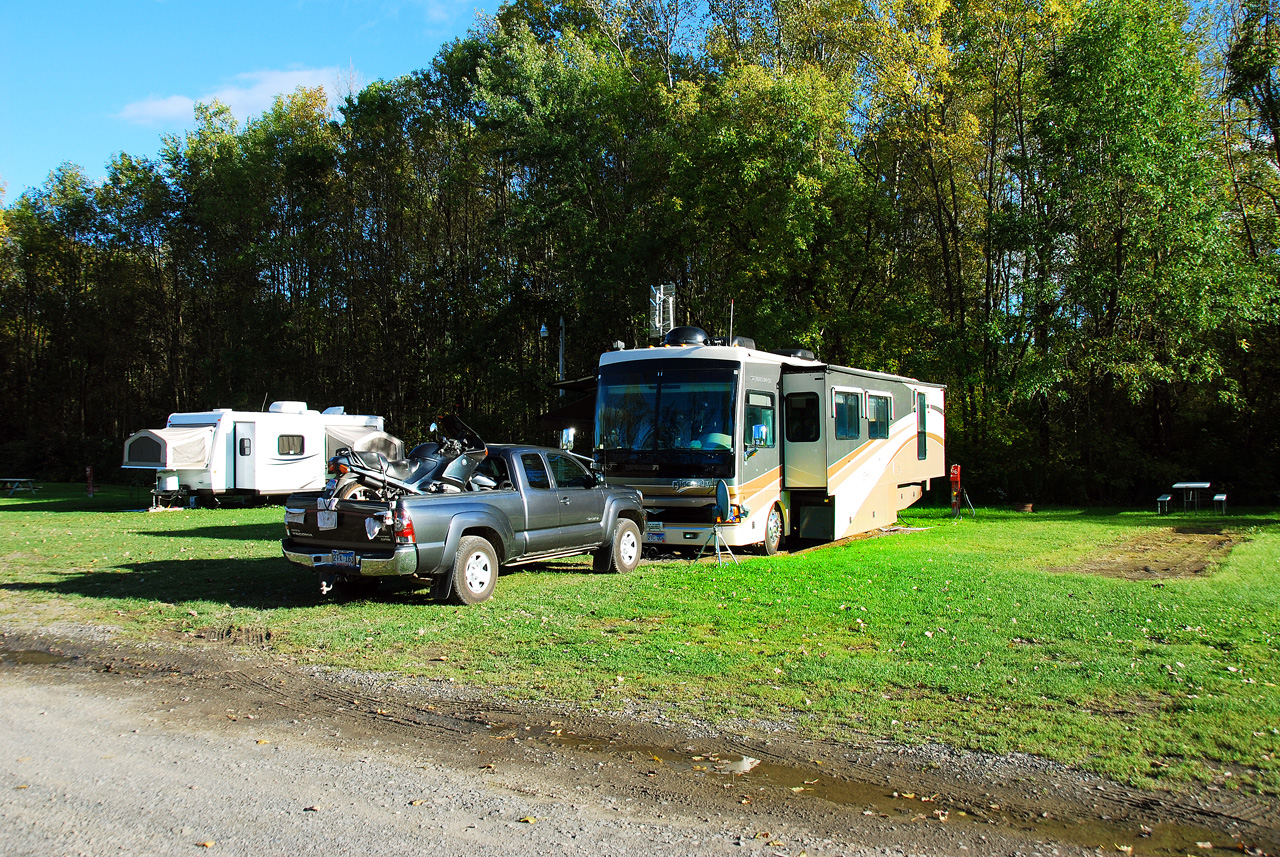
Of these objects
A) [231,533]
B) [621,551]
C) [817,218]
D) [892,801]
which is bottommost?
[892,801]

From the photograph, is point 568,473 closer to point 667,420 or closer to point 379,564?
point 667,420

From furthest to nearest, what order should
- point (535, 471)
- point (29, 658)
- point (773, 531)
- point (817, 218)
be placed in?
point (817, 218), point (773, 531), point (535, 471), point (29, 658)

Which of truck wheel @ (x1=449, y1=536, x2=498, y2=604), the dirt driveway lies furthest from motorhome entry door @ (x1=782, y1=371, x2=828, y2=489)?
the dirt driveway

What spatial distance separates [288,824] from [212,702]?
2469 millimetres

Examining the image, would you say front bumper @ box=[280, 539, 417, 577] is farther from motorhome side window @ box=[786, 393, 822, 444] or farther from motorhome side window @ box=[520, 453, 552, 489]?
motorhome side window @ box=[786, 393, 822, 444]

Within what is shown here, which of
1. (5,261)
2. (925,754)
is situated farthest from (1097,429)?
(5,261)

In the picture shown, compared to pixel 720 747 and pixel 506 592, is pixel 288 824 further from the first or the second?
pixel 506 592

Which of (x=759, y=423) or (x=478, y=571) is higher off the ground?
(x=759, y=423)

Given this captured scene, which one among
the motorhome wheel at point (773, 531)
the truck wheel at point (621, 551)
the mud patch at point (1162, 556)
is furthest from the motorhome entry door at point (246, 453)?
the mud patch at point (1162, 556)

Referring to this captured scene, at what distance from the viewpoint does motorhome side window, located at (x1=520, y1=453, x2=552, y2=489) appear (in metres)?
10.3

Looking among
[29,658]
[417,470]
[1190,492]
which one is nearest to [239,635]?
[29,658]

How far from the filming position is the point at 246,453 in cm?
2273

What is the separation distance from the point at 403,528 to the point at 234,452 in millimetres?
16424

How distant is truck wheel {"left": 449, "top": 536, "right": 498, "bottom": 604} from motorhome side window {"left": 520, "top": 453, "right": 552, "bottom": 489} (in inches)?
43.5
